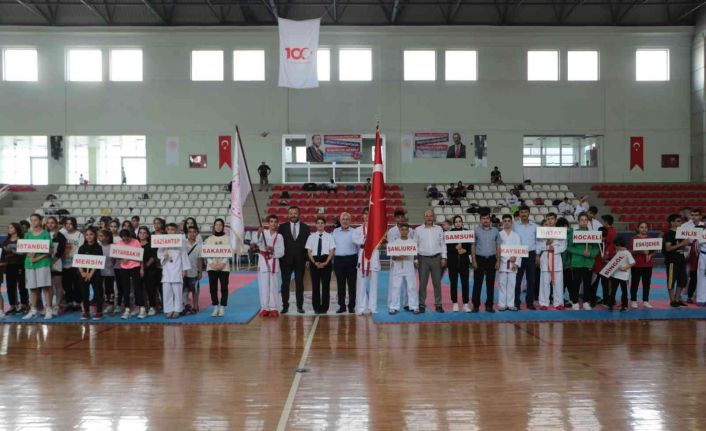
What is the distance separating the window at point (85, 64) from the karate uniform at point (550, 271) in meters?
21.4

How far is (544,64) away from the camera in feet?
80.9

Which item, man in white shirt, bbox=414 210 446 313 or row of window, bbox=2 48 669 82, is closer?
man in white shirt, bbox=414 210 446 313

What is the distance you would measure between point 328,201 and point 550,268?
531 inches

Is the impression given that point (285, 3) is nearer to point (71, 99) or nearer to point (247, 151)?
point (247, 151)

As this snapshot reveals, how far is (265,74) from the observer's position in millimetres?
24359

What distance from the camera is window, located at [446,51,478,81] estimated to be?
24.5 m

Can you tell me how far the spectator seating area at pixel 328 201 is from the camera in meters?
21.5

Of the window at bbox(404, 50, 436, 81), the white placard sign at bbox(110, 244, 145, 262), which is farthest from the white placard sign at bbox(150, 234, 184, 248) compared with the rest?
the window at bbox(404, 50, 436, 81)

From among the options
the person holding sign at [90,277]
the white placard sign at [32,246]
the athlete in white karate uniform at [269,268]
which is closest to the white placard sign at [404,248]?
the athlete in white karate uniform at [269,268]

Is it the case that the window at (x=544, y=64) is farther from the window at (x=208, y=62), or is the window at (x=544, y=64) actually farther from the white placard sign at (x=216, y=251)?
the white placard sign at (x=216, y=251)

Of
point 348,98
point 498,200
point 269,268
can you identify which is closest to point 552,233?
point 269,268

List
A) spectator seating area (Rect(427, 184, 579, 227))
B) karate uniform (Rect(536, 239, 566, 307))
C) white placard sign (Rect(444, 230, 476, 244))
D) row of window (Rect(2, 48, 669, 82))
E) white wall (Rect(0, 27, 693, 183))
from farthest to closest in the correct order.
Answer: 1. row of window (Rect(2, 48, 669, 82))
2. white wall (Rect(0, 27, 693, 183))
3. spectator seating area (Rect(427, 184, 579, 227))
4. karate uniform (Rect(536, 239, 566, 307))
5. white placard sign (Rect(444, 230, 476, 244))

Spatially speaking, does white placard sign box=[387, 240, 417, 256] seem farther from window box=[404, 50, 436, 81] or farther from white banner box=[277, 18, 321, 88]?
window box=[404, 50, 436, 81]

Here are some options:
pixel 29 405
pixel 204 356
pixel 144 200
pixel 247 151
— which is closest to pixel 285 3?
pixel 247 151
